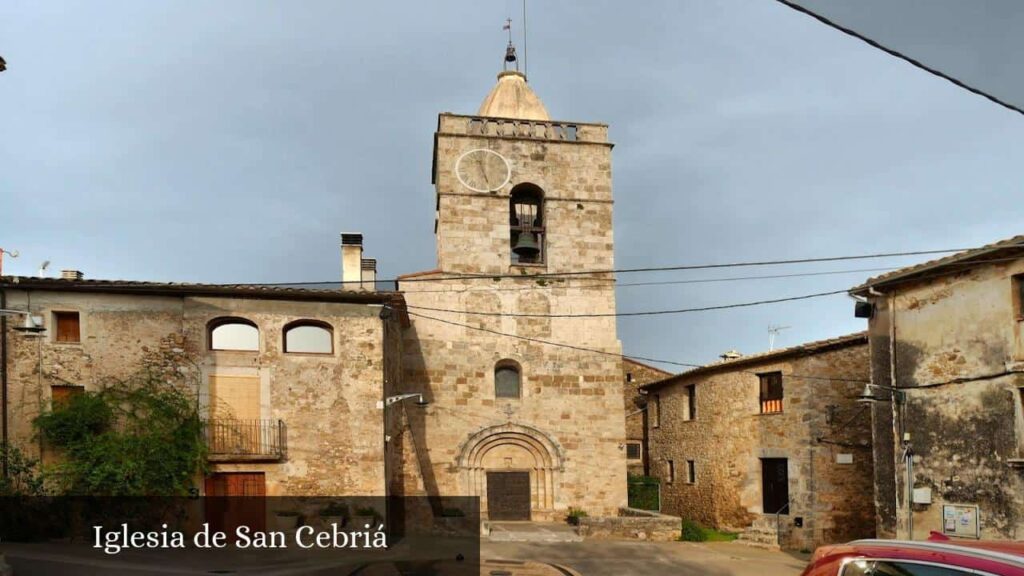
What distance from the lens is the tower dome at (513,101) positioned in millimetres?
28297

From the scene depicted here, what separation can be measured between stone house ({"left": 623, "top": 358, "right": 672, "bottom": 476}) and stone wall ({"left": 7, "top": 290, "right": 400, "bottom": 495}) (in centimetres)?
1629

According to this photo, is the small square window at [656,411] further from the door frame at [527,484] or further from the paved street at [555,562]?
the paved street at [555,562]

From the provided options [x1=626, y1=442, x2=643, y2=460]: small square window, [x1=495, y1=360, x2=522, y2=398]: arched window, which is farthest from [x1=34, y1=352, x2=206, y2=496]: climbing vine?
[x1=626, y1=442, x2=643, y2=460]: small square window

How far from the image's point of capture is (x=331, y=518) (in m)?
17.7

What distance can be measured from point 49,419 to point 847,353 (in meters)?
19.4

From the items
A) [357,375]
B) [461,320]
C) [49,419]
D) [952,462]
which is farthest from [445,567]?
[461,320]

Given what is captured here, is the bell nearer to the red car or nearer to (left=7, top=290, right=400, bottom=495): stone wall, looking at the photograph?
(left=7, top=290, right=400, bottom=495): stone wall

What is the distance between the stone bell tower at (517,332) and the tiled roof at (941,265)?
960 centimetres

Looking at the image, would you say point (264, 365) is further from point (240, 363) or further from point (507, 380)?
point (507, 380)

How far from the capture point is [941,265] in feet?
49.8

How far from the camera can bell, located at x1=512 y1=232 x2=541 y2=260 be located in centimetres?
2589

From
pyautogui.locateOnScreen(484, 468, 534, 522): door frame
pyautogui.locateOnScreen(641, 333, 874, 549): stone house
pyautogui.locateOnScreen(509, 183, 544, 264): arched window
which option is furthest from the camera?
pyautogui.locateOnScreen(509, 183, 544, 264): arched window

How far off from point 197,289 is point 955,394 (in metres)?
15.3

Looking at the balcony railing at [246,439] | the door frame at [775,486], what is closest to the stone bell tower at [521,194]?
the door frame at [775,486]
